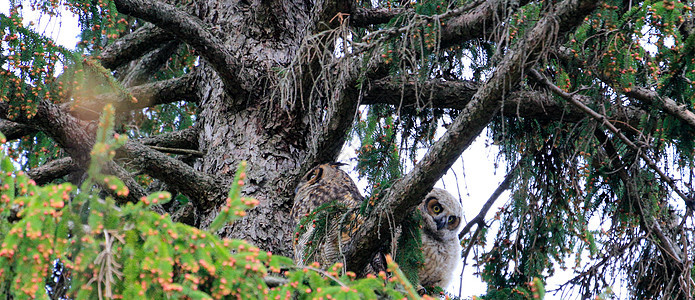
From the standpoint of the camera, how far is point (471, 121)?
2.69 metres

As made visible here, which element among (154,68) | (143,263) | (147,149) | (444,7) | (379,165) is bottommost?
(143,263)

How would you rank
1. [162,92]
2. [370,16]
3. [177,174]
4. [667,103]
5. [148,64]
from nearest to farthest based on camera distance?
1. [667,103]
2. [177,174]
3. [370,16]
4. [162,92]
5. [148,64]

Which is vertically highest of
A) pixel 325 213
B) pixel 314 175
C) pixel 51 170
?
pixel 314 175

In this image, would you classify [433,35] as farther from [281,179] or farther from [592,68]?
[281,179]

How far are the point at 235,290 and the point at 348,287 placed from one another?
1.05 ft

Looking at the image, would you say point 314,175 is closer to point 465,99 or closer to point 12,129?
point 465,99

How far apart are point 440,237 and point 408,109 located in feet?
2.83

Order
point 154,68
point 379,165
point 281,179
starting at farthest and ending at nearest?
point 154,68
point 379,165
point 281,179

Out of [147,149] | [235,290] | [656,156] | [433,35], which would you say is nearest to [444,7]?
[433,35]

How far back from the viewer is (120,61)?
4227mm

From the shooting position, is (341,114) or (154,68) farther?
(154,68)

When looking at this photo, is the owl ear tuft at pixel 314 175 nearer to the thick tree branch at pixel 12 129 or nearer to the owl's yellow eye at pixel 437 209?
the owl's yellow eye at pixel 437 209

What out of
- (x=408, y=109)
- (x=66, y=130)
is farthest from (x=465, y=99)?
(x=66, y=130)

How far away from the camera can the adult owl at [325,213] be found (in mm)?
3229
